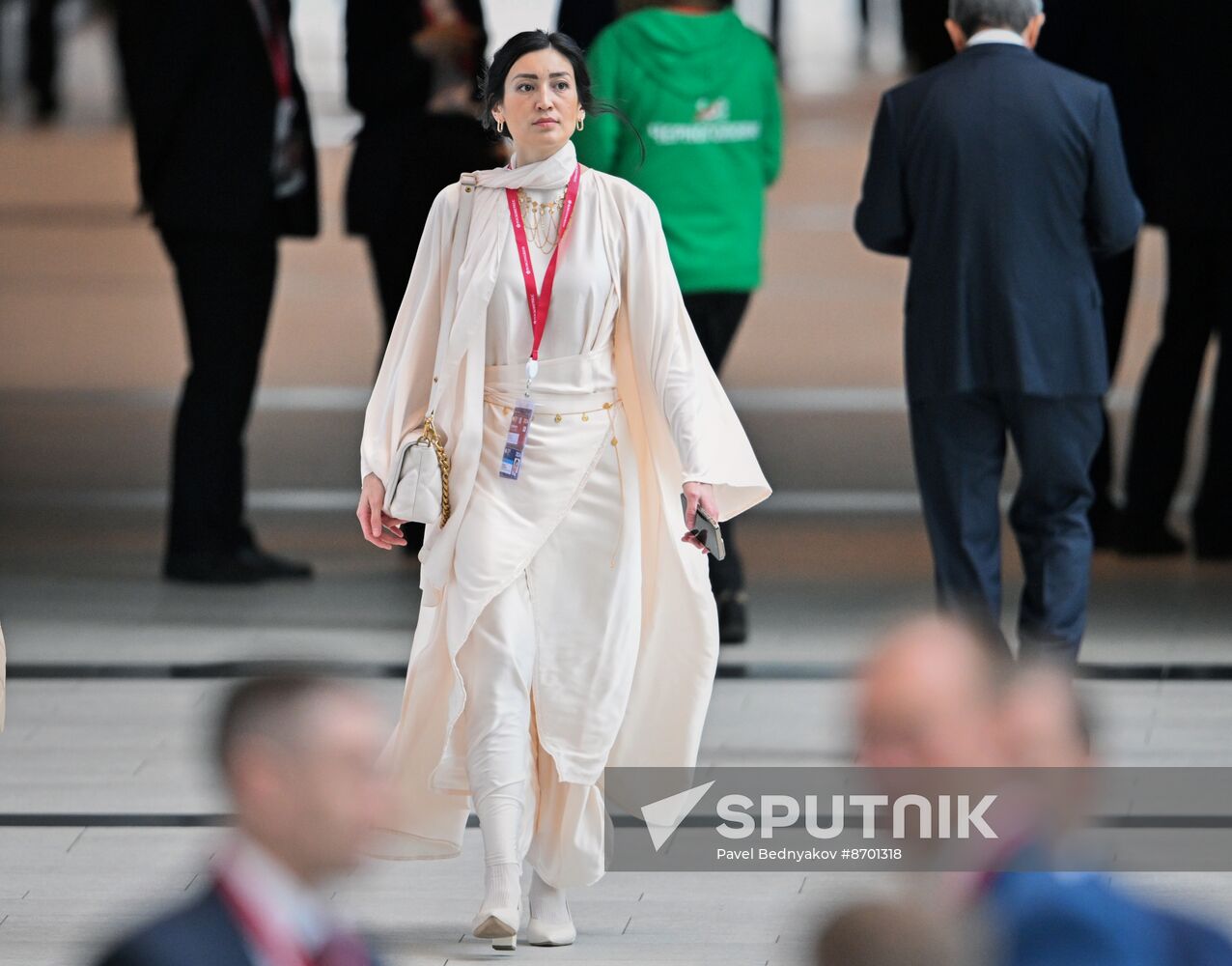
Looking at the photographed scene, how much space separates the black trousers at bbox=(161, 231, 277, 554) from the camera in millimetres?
6891

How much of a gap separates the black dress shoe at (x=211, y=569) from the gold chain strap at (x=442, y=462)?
3514mm

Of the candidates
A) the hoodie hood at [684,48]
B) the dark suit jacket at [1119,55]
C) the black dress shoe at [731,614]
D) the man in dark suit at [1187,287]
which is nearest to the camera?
the hoodie hood at [684,48]

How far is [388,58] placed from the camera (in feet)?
23.0

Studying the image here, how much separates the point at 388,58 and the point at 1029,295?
2727 millimetres

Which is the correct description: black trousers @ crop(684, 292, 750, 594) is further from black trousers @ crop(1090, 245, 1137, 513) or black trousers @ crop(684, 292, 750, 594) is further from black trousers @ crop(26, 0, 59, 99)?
black trousers @ crop(26, 0, 59, 99)

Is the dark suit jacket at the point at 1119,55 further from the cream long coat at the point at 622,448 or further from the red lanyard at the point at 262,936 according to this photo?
the red lanyard at the point at 262,936

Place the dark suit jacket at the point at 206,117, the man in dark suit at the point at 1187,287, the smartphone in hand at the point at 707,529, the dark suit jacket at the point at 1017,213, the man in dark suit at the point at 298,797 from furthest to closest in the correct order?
1. the man in dark suit at the point at 1187,287
2. the dark suit jacket at the point at 206,117
3. the dark suit jacket at the point at 1017,213
4. the smartphone in hand at the point at 707,529
5. the man in dark suit at the point at 298,797

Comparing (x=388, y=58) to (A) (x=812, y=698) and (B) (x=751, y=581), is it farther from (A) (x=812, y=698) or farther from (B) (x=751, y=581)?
(A) (x=812, y=698)

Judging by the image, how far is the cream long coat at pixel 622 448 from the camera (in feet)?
12.0

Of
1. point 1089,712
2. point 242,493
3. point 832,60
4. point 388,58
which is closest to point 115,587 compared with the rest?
point 242,493

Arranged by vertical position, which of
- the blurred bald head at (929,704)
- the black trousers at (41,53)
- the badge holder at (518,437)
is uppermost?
the blurred bald head at (929,704)

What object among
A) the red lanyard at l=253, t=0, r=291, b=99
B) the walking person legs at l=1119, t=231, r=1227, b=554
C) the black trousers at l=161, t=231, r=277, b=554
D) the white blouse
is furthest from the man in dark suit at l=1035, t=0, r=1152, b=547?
the white blouse

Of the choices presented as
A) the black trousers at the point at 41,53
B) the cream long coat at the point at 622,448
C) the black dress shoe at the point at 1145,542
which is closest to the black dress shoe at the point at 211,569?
the black dress shoe at the point at 1145,542

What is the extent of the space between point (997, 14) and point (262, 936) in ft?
12.1
